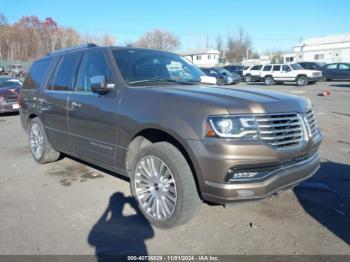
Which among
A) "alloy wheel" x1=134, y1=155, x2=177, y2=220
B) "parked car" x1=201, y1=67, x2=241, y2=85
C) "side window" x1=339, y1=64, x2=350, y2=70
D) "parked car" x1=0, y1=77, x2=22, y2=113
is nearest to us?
"alloy wheel" x1=134, y1=155, x2=177, y2=220

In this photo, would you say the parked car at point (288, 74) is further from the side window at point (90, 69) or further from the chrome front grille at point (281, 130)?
the chrome front grille at point (281, 130)

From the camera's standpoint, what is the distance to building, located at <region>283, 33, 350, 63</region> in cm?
6003

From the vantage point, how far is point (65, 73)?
536 centimetres

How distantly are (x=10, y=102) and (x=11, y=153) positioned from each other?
6.64 meters

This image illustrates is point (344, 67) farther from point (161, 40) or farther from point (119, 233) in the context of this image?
point (161, 40)

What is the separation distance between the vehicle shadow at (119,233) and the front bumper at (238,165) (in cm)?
A: 83

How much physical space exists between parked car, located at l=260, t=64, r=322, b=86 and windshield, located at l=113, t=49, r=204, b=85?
24407 millimetres

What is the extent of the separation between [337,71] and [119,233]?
1250 inches

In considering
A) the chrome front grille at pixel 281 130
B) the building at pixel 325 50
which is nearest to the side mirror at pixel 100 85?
the chrome front grille at pixel 281 130

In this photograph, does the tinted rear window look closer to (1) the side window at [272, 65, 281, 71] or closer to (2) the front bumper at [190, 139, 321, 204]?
(2) the front bumper at [190, 139, 321, 204]

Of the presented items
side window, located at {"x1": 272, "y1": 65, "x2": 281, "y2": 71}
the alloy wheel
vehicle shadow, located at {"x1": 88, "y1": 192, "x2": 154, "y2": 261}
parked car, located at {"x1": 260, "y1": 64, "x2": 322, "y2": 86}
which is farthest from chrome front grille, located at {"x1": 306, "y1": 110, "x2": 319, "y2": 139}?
side window, located at {"x1": 272, "y1": 65, "x2": 281, "y2": 71}

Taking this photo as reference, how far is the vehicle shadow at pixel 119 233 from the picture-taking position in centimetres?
338

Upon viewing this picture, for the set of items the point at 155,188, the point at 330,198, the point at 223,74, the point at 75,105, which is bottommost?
the point at 330,198

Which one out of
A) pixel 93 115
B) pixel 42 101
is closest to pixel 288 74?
pixel 42 101
